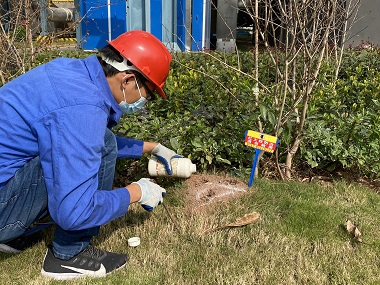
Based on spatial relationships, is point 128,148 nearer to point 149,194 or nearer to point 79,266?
point 149,194

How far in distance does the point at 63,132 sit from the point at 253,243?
1360 millimetres

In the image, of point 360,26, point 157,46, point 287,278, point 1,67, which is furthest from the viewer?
point 360,26

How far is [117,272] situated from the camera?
244 cm

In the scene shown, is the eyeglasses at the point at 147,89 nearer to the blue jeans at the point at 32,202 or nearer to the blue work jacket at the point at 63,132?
the blue work jacket at the point at 63,132

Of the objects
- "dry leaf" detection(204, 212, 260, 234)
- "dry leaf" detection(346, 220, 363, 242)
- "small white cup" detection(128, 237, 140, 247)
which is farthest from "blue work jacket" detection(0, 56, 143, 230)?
"dry leaf" detection(346, 220, 363, 242)

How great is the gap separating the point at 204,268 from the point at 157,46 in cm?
123

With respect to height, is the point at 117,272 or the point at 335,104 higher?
the point at 335,104

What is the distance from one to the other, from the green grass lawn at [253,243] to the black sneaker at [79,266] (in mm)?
46

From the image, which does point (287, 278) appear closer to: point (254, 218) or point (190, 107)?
point (254, 218)

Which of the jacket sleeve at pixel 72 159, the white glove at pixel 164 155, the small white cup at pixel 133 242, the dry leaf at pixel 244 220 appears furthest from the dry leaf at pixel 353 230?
the jacket sleeve at pixel 72 159

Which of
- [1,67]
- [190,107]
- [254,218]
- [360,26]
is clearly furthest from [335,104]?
[360,26]

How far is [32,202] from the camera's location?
2172 millimetres

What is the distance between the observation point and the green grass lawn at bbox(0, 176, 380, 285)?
237 centimetres

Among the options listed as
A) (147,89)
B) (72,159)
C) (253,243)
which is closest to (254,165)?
(253,243)
